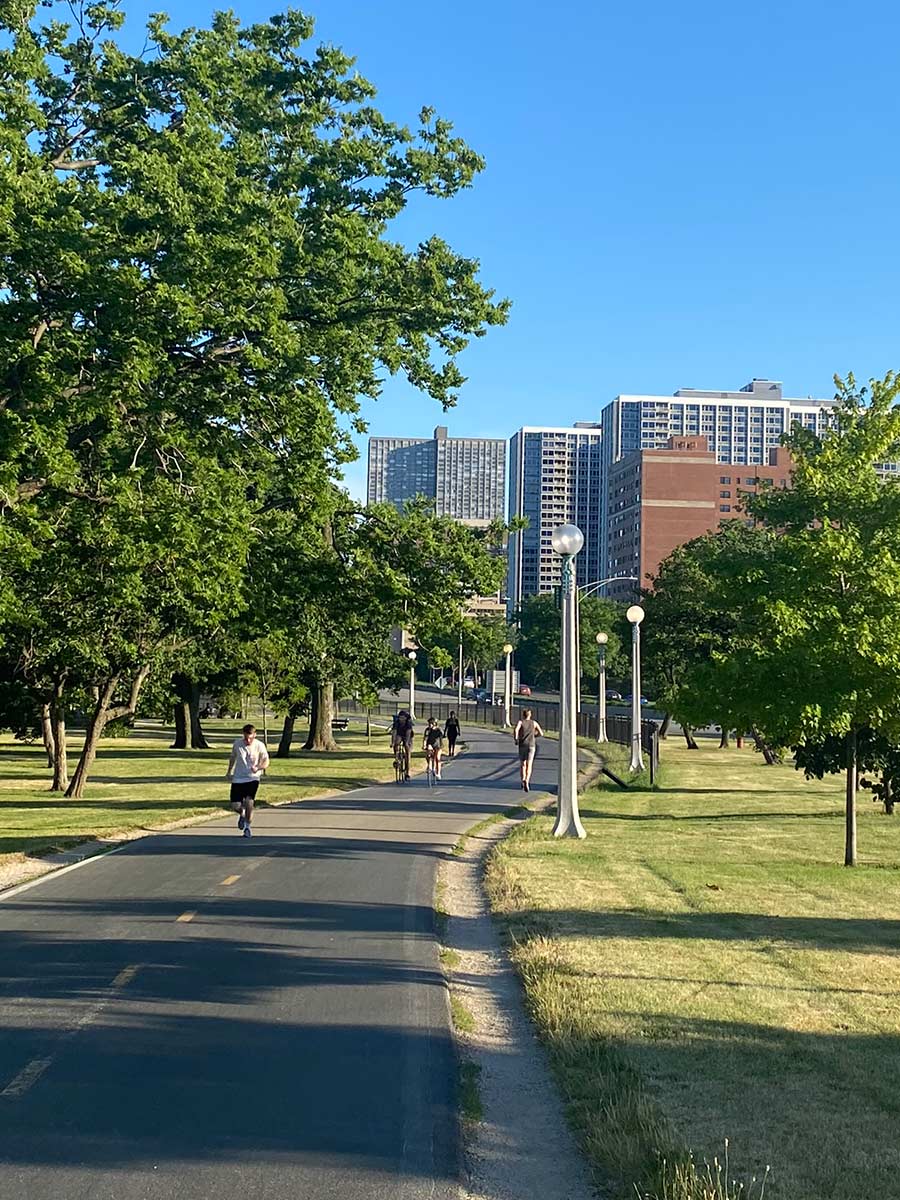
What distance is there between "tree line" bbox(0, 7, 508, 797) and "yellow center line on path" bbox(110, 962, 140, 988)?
7.86 m

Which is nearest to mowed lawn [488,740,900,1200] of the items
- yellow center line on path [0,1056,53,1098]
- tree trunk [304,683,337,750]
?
yellow center line on path [0,1056,53,1098]

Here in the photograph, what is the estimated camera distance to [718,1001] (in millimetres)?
8508

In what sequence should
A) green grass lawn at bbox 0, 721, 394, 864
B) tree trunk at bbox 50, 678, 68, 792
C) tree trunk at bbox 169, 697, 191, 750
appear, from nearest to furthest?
green grass lawn at bbox 0, 721, 394, 864
tree trunk at bbox 50, 678, 68, 792
tree trunk at bbox 169, 697, 191, 750

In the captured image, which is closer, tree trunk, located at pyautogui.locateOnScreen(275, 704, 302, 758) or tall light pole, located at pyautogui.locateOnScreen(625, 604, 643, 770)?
tall light pole, located at pyautogui.locateOnScreen(625, 604, 643, 770)

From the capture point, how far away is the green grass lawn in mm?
20781

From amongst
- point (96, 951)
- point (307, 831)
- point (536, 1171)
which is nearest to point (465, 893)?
point (96, 951)

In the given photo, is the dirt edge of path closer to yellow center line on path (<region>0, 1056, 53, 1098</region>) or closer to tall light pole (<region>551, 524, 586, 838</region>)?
yellow center line on path (<region>0, 1056, 53, 1098</region>)

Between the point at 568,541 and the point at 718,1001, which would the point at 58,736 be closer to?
the point at 568,541

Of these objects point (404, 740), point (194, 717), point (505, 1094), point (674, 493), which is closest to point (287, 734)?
point (194, 717)

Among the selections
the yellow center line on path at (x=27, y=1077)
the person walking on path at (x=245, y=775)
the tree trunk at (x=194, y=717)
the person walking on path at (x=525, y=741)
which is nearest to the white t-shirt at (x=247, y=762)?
the person walking on path at (x=245, y=775)

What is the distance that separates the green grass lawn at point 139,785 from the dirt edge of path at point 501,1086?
26.7ft

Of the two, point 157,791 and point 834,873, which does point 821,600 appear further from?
point 157,791

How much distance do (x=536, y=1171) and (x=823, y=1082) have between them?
6.13ft

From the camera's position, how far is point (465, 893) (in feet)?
46.0
